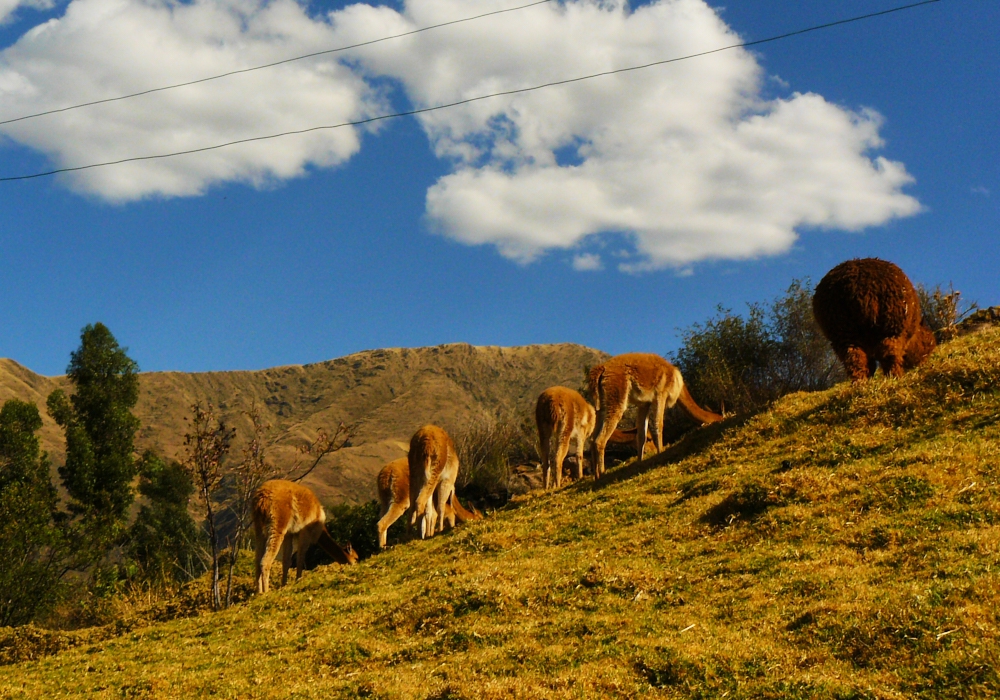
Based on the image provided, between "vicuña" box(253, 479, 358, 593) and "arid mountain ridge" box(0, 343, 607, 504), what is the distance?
101702 millimetres

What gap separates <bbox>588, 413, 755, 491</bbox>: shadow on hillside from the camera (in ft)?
51.3

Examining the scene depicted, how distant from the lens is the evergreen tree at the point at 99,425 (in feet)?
136

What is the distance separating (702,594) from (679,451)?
7.29m

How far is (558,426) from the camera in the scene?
20172mm

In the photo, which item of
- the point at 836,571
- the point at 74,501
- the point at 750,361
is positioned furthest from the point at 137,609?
the point at 74,501

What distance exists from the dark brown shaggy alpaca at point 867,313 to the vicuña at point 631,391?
4.26 meters

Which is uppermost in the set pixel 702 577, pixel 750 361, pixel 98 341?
pixel 98 341

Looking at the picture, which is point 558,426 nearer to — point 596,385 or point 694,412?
point 596,385

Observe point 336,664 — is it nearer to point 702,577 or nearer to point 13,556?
point 702,577

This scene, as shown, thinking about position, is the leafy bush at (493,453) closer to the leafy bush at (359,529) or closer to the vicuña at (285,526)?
the leafy bush at (359,529)

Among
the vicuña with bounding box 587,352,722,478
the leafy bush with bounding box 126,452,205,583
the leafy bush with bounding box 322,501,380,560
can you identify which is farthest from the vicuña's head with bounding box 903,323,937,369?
the leafy bush with bounding box 126,452,205,583

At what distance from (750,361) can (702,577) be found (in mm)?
21239

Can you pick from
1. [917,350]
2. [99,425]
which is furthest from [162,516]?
[917,350]

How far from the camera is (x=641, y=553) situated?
1085 centimetres
